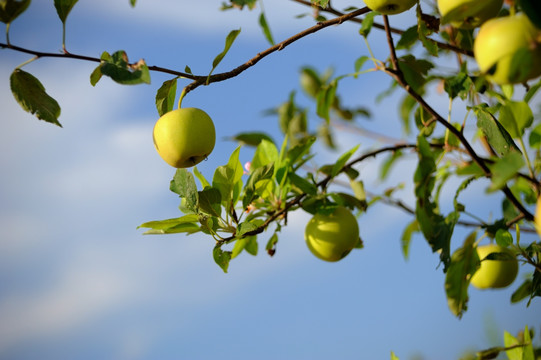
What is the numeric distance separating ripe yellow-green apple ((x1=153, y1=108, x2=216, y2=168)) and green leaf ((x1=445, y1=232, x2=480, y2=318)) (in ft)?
2.19

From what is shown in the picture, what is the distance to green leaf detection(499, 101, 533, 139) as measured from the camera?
49.4 inches

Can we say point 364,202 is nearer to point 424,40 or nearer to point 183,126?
point 424,40

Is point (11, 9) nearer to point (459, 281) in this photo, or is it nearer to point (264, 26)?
point (264, 26)

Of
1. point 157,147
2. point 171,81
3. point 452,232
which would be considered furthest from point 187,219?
point 452,232

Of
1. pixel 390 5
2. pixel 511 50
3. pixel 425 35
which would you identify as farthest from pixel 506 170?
pixel 425 35

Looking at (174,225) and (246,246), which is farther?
(246,246)

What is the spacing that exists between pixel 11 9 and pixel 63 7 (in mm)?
154

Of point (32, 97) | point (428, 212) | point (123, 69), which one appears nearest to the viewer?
point (123, 69)

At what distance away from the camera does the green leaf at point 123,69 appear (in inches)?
34.4

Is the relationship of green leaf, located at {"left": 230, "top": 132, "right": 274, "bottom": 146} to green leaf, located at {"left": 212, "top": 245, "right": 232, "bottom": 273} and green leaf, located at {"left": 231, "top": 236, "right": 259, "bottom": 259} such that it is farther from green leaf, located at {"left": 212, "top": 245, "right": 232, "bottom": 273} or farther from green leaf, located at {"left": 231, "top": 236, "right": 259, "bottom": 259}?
green leaf, located at {"left": 212, "top": 245, "right": 232, "bottom": 273}

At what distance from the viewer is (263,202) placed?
150 centimetres

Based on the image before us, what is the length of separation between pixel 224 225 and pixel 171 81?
1.37 feet

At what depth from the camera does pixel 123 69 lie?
0.90 m

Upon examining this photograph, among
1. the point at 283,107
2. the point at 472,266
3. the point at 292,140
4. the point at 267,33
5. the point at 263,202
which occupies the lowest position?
the point at 472,266
